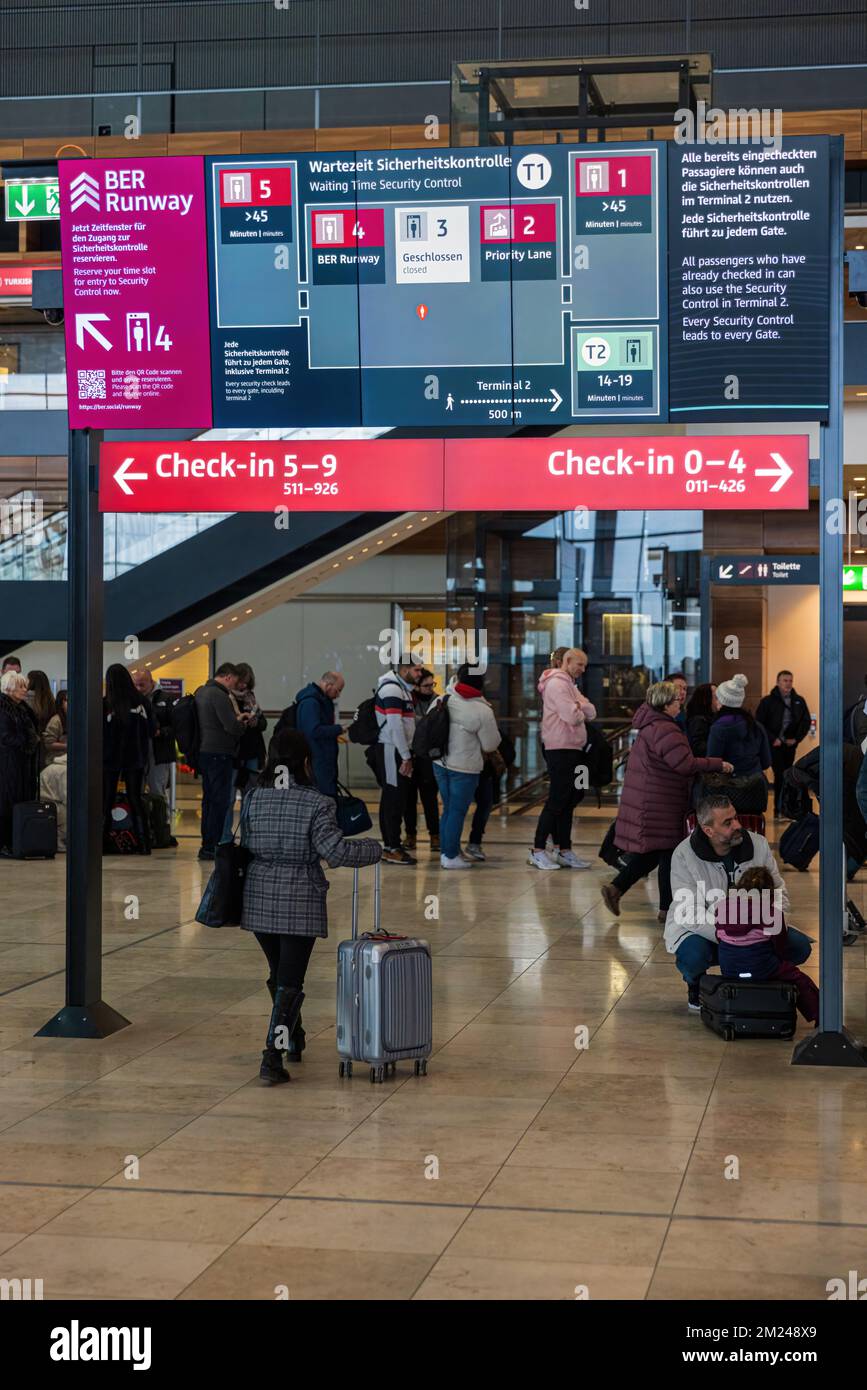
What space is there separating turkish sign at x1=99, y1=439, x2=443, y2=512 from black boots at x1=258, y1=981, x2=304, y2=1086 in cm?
216

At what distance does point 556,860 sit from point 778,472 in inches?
291

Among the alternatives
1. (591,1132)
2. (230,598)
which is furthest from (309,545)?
(591,1132)

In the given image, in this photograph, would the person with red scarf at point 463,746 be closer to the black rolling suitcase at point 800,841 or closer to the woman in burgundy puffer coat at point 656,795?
the woman in burgundy puffer coat at point 656,795

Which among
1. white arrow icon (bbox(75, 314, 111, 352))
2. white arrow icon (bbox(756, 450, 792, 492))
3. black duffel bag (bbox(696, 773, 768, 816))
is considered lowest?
black duffel bag (bbox(696, 773, 768, 816))

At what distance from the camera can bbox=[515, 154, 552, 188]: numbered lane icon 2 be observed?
7234 mm

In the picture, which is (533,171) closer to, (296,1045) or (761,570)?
(296,1045)

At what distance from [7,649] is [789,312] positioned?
13007mm

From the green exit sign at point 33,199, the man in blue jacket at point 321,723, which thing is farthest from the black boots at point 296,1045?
the man in blue jacket at point 321,723

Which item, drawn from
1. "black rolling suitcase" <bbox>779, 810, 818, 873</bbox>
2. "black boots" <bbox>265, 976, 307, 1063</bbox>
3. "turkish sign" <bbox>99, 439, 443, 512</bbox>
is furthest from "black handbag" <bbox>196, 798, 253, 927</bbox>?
"black rolling suitcase" <bbox>779, 810, 818, 873</bbox>

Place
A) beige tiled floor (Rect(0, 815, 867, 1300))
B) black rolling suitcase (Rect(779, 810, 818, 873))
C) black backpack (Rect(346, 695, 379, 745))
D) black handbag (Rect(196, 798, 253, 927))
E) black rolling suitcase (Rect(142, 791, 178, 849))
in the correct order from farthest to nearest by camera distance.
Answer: black rolling suitcase (Rect(142, 791, 178, 849))
black backpack (Rect(346, 695, 379, 745))
black rolling suitcase (Rect(779, 810, 818, 873))
black handbag (Rect(196, 798, 253, 927))
beige tiled floor (Rect(0, 815, 867, 1300))

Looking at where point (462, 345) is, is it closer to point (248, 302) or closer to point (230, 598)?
point (248, 302)

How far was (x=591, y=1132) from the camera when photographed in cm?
589

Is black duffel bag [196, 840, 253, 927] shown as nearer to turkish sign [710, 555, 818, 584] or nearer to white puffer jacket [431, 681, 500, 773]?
white puffer jacket [431, 681, 500, 773]

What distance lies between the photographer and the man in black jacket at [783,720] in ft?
61.8
